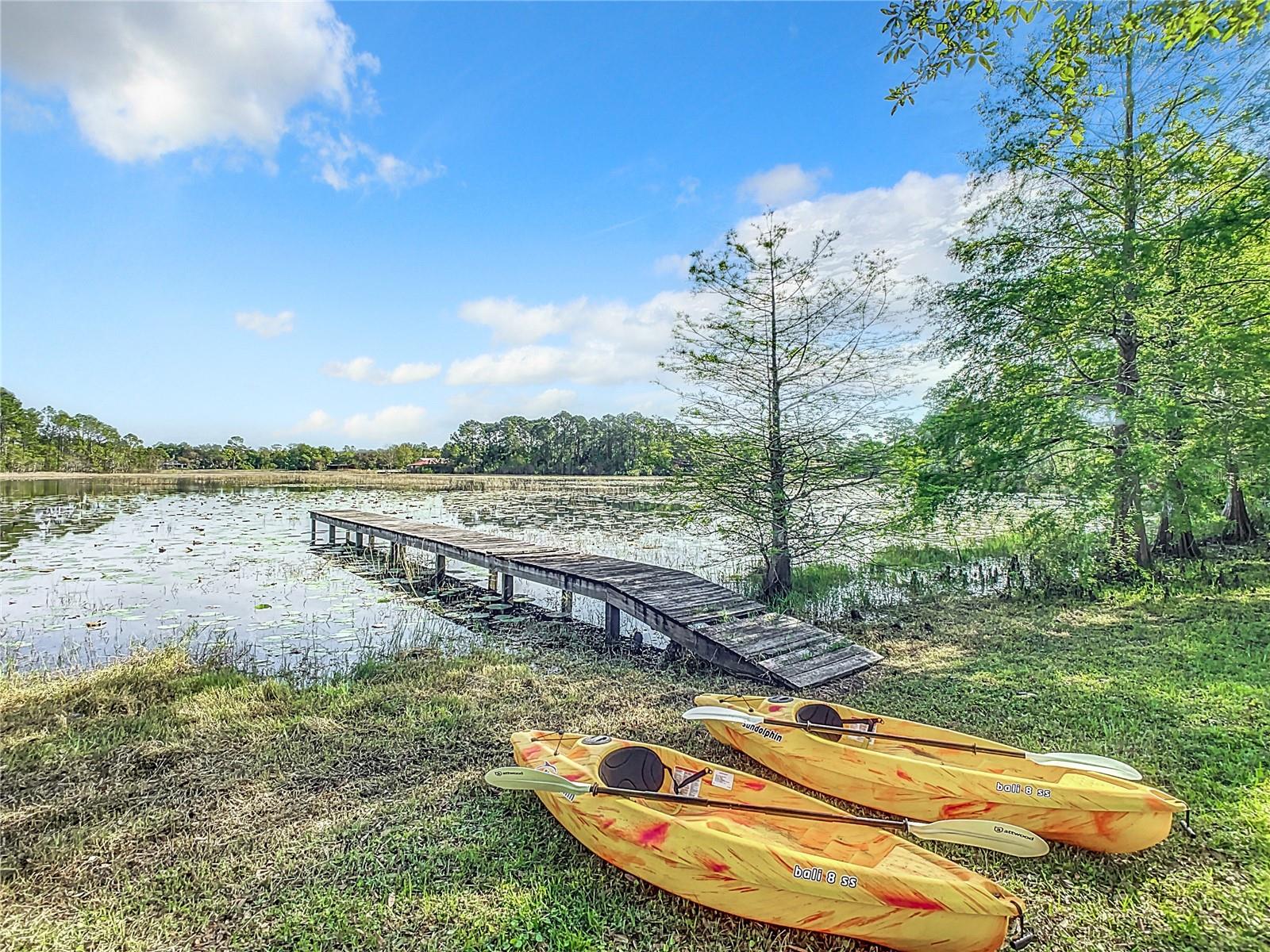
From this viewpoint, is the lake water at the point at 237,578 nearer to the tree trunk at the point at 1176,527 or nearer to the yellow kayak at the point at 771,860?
the yellow kayak at the point at 771,860

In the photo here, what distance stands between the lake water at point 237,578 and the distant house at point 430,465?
45.8 meters

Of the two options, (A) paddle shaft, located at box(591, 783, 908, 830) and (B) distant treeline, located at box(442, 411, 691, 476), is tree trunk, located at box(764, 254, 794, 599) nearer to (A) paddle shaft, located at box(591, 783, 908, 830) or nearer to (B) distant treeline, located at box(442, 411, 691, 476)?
(A) paddle shaft, located at box(591, 783, 908, 830)

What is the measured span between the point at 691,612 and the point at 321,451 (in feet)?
250

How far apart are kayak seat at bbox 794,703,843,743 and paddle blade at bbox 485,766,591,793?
1809 millimetres

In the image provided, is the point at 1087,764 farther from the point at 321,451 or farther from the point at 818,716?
the point at 321,451

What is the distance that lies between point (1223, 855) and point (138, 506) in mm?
31852

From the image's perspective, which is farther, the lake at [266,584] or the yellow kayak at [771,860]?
the lake at [266,584]

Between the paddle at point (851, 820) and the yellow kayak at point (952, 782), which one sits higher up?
the paddle at point (851, 820)

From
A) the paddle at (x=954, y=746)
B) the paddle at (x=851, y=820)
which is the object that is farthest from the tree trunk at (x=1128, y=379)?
the paddle at (x=851, y=820)

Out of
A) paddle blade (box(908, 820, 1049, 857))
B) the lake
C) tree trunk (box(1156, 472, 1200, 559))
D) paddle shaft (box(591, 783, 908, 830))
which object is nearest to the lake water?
the lake

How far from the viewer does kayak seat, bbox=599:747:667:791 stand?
3.47 meters

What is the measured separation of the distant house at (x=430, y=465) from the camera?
2773 inches

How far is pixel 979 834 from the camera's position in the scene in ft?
8.80

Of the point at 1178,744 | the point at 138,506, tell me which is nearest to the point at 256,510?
the point at 138,506
